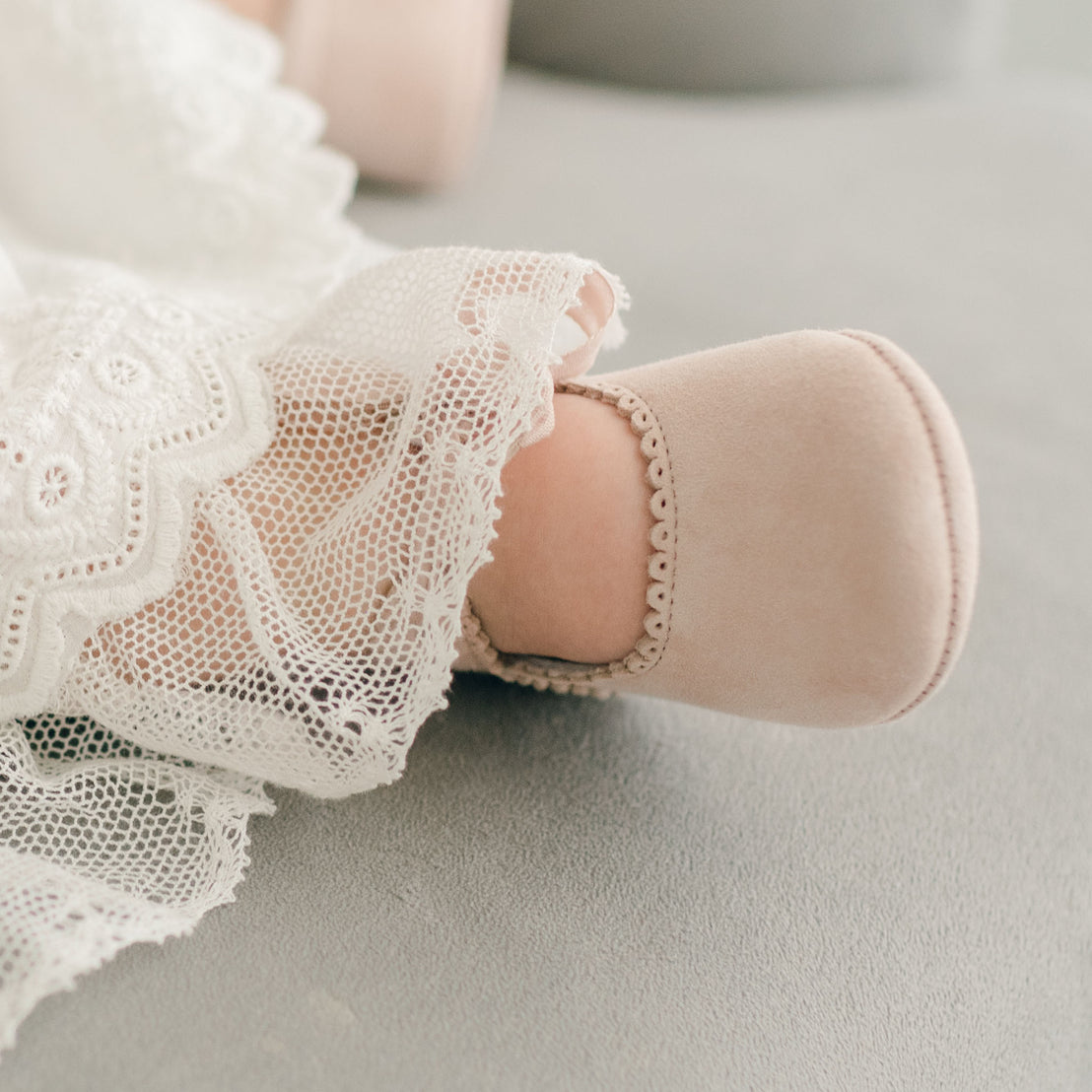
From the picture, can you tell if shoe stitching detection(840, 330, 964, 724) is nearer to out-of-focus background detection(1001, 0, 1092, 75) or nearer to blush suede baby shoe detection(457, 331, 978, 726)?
blush suede baby shoe detection(457, 331, 978, 726)

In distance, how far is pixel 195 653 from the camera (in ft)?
1.45

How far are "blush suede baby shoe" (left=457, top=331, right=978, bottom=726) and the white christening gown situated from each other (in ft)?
0.23

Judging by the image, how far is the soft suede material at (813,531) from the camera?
1.27 ft

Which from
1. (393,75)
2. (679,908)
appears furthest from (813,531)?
(393,75)

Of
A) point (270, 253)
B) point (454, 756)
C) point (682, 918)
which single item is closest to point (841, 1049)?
point (682, 918)

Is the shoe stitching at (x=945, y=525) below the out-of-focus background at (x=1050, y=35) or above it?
below

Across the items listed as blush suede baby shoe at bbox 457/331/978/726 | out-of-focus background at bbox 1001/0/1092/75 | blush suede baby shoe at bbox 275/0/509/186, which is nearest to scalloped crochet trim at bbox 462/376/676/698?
blush suede baby shoe at bbox 457/331/978/726

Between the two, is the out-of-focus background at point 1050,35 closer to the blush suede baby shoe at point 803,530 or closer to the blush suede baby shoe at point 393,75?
the blush suede baby shoe at point 393,75

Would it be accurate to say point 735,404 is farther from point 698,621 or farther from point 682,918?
point 682,918

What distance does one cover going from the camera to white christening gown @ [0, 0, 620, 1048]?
0.41 m

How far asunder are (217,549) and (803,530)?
0.24 metres

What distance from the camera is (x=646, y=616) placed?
445 millimetres

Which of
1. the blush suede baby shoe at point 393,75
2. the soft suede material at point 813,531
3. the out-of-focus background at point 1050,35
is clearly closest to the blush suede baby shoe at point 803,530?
the soft suede material at point 813,531

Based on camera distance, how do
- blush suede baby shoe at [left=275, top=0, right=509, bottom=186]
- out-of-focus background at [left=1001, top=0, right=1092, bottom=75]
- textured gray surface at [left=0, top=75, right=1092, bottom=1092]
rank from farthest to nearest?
out-of-focus background at [left=1001, top=0, right=1092, bottom=75]
blush suede baby shoe at [left=275, top=0, right=509, bottom=186]
textured gray surface at [left=0, top=75, right=1092, bottom=1092]
